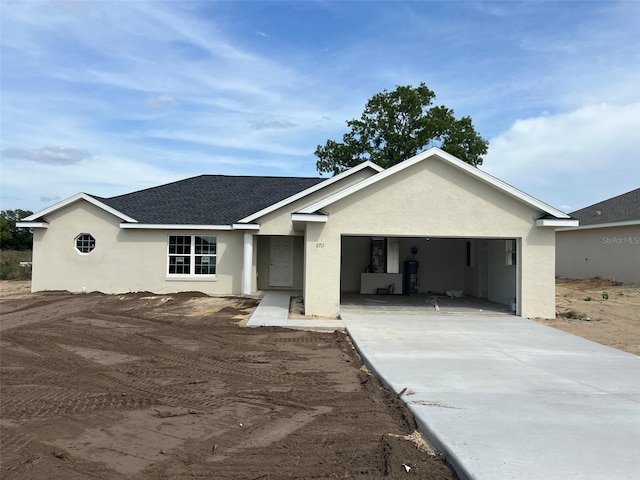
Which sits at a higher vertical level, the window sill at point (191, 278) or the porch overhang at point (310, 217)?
the porch overhang at point (310, 217)

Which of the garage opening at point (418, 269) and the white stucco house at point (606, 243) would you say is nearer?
the garage opening at point (418, 269)

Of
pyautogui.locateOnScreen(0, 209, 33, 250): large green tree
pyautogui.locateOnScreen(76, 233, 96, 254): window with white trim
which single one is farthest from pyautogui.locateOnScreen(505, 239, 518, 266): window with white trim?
pyautogui.locateOnScreen(0, 209, 33, 250): large green tree

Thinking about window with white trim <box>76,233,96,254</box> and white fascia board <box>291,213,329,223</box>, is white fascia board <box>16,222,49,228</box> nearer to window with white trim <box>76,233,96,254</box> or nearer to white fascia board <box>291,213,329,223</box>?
window with white trim <box>76,233,96,254</box>

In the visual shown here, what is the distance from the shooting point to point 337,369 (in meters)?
8.52

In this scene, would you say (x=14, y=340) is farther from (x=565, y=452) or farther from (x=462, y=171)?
(x=462, y=171)

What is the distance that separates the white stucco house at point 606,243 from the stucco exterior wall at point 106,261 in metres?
15.8

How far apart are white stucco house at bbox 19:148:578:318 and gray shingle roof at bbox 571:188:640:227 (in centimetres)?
975

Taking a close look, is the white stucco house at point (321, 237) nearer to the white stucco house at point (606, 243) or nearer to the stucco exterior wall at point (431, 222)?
the stucco exterior wall at point (431, 222)

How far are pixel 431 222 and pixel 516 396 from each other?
839 cm

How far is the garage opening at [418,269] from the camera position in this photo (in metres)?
20.2

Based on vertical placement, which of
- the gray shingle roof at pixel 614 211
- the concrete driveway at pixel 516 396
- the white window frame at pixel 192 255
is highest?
the gray shingle roof at pixel 614 211

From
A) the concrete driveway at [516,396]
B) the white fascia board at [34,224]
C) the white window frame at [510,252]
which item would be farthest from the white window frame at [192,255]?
the white window frame at [510,252]

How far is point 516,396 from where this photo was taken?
22.2ft

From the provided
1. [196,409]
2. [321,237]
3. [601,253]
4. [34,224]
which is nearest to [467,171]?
[321,237]
